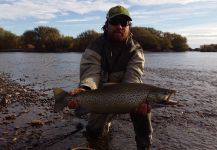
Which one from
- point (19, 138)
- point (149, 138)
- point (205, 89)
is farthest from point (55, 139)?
point (205, 89)

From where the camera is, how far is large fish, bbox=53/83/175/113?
4797 millimetres

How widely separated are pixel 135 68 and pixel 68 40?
68.1 meters

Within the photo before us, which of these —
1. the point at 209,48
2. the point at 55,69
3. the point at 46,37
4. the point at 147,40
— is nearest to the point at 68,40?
the point at 46,37

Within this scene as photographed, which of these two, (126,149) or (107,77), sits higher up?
(107,77)

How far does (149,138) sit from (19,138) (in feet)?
8.39

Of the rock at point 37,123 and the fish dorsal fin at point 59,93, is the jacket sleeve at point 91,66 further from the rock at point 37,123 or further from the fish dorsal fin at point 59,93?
the rock at point 37,123

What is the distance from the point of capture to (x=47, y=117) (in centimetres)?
849

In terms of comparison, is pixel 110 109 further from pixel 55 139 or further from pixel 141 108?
pixel 55 139

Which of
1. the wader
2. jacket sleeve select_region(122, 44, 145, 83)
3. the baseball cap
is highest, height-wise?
the baseball cap

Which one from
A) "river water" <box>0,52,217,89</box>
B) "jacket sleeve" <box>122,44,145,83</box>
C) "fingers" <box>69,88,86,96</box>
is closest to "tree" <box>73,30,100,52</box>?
"river water" <box>0,52,217,89</box>

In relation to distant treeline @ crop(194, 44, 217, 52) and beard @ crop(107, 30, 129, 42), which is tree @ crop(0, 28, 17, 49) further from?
beard @ crop(107, 30, 129, 42)

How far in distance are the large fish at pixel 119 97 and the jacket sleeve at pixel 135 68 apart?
889 mm

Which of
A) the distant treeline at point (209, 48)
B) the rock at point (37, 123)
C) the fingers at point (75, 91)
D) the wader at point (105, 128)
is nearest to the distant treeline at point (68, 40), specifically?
the distant treeline at point (209, 48)

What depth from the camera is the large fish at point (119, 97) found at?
4797mm
